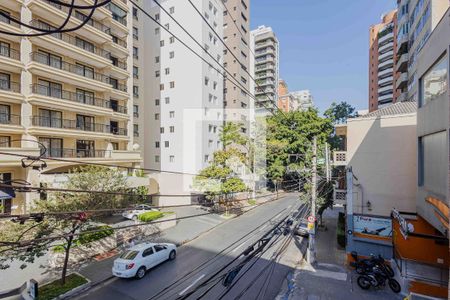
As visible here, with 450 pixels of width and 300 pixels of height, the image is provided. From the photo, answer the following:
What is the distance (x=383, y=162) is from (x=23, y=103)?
80.6 feet

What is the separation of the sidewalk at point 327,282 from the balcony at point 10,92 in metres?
21.2

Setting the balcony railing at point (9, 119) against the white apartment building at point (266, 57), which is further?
the white apartment building at point (266, 57)

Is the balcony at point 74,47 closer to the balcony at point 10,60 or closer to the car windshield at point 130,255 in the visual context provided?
the balcony at point 10,60

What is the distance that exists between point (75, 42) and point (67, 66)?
259cm

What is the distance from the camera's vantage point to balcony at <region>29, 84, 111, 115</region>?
1890 cm

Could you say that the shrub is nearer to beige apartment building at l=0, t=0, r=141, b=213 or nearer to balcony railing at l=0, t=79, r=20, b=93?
beige apartment building at l=0, t=0, r=141, b=213

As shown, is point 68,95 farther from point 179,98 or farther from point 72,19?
point 179,98

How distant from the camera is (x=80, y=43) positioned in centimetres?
2252

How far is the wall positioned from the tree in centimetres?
1494

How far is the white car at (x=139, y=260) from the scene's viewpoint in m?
12.4

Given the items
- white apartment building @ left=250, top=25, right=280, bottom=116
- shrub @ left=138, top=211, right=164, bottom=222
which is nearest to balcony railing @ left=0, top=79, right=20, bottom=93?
shrub @ left=138, top=211, right=164, bottom=222

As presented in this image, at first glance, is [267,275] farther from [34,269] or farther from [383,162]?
[34,269]

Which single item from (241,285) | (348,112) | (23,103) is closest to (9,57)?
(23,103)

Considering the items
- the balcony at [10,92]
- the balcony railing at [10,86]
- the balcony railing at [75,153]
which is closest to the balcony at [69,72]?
the balcony railing at [10,86]
